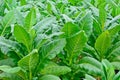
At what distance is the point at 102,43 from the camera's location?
270 cm

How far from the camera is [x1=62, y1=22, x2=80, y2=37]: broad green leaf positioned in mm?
2568

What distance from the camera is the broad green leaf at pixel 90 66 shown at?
2434 mm

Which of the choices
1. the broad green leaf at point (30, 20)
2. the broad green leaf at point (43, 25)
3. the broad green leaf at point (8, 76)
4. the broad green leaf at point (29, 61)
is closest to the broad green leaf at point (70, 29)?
the broad green leaf at point (43, 25)

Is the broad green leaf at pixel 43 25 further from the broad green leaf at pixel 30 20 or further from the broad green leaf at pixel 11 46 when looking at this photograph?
the broad green leaf at pixel 11 46

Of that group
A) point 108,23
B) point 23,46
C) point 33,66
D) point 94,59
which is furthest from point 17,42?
point 108,23

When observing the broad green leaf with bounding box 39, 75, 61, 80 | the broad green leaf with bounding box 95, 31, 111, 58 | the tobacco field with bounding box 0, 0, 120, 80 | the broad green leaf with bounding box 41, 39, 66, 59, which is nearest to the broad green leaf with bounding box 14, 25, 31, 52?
the tobacco field with bounding box 0, 0, 120, 80

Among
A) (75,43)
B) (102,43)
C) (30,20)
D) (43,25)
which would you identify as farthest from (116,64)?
(30,20)

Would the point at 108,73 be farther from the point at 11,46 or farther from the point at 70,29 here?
the point at 11,46

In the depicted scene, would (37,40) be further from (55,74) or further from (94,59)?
(94,59)

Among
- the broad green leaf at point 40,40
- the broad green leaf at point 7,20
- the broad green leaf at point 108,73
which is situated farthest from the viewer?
the broad green leaf at point 7,20

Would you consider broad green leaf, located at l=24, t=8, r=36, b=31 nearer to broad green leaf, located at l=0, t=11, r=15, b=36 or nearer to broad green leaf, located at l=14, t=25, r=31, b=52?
broad green leaf, located at l=14, t=25, r=31, b=52

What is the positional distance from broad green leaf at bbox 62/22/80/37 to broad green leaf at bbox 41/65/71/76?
26 centimetres

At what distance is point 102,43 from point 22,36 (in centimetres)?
64

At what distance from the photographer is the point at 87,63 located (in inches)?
101
